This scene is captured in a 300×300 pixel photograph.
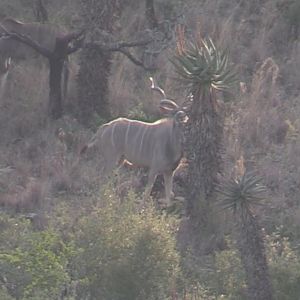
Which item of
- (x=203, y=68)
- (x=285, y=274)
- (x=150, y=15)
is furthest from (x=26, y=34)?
(x=285, y=274)

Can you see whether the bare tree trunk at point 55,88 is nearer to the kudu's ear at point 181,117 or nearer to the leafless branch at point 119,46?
the leafless branch at point 119,46

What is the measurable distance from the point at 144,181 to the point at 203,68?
2533mm

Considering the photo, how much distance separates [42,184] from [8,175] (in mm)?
647

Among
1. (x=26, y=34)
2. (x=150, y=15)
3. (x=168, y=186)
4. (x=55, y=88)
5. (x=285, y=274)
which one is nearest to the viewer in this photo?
(x=285, y=274)

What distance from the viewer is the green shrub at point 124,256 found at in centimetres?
1030

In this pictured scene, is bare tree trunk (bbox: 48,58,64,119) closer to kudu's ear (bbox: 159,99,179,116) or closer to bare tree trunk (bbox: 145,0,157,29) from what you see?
kudu's ear (bbox: 159,99,179,116)

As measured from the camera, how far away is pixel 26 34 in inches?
722

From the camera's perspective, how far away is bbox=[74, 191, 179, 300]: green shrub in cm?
1030

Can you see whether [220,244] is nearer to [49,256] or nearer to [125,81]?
[49,256]

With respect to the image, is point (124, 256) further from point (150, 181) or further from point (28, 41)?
point (28, 41)

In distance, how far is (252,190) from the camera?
10594 millimetres

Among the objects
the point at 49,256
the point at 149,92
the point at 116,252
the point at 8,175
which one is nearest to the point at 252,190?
the point at 116,252

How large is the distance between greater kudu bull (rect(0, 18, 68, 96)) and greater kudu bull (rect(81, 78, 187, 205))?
335 cm

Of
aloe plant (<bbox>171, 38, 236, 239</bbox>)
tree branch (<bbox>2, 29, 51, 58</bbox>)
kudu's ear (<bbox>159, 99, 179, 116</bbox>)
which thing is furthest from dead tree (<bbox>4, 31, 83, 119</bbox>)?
aloe plant (<bbox>171, 38, 236, 239</bbox>)
